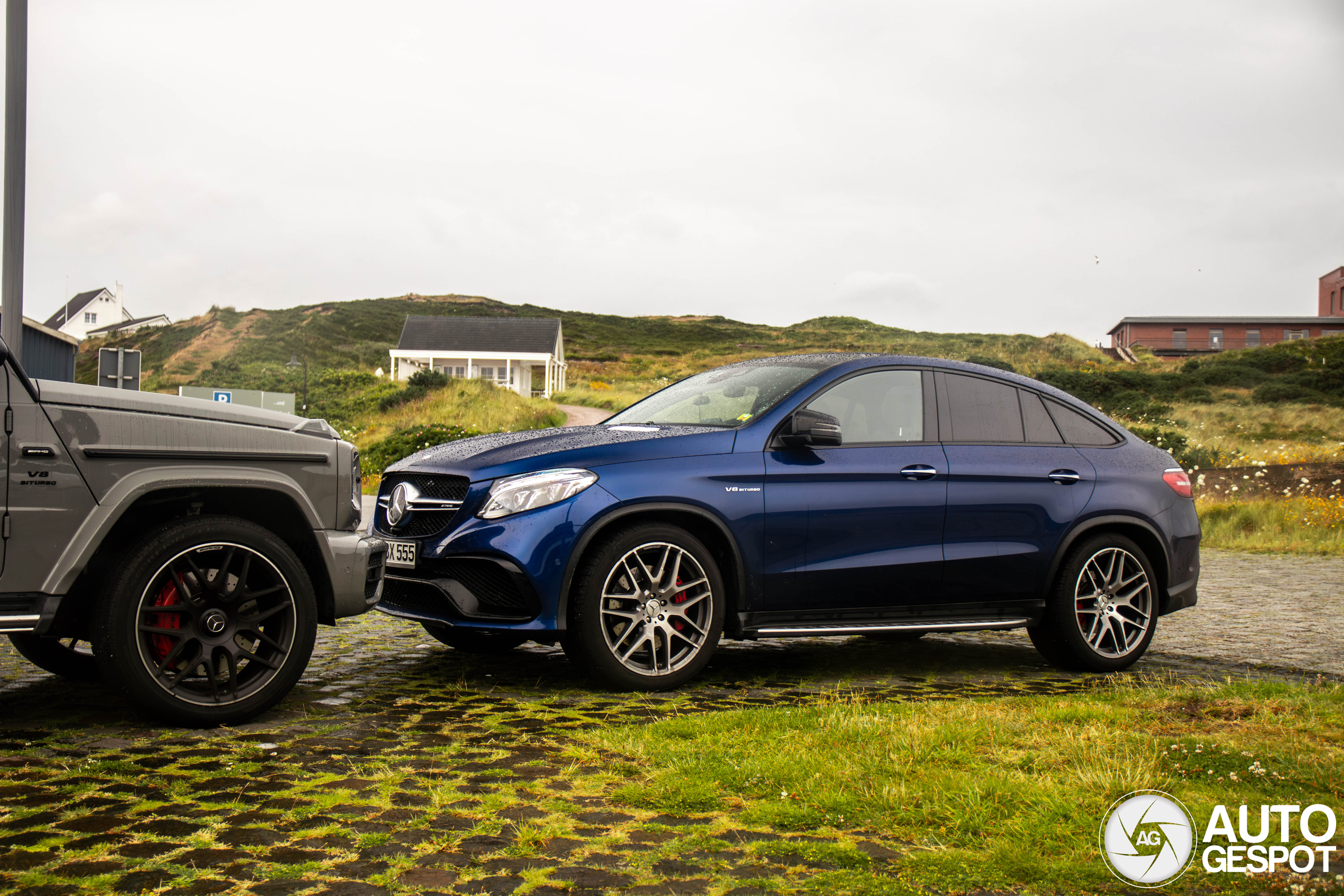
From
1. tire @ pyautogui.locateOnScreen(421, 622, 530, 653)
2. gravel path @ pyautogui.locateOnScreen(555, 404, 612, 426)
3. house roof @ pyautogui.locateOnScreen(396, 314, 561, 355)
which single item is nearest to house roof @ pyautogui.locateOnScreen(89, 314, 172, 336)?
house roof @ pyautogui.locateOnScreen(396, 314, 561, 355)

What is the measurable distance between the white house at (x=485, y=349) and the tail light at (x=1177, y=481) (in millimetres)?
53544

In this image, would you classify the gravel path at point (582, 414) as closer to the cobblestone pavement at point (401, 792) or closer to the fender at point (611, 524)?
the cobblestone pavement at point (401, 792)

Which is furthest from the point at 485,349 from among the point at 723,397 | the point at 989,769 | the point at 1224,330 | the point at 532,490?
the point at 989,769

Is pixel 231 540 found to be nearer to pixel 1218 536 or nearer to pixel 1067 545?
pixel 1067 545

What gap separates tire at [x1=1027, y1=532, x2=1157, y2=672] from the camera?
656 cm

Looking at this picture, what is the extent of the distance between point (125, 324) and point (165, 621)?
363 feet

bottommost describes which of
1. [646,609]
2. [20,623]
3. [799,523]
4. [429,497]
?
[646,609]

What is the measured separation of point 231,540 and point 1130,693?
165 inches

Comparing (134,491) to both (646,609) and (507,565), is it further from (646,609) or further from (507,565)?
(646,609)

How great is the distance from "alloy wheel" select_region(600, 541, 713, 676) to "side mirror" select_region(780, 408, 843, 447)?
868mm

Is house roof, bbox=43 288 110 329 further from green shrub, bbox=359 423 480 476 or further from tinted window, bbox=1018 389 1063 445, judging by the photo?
tinted window, bbox=1018 389 1063 445

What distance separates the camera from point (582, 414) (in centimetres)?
4519

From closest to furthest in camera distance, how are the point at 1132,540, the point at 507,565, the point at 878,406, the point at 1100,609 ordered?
the point at 507,565
the point at 878,406
the point at 1100,609
the point at 1132,540

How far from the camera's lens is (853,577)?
602 cm
